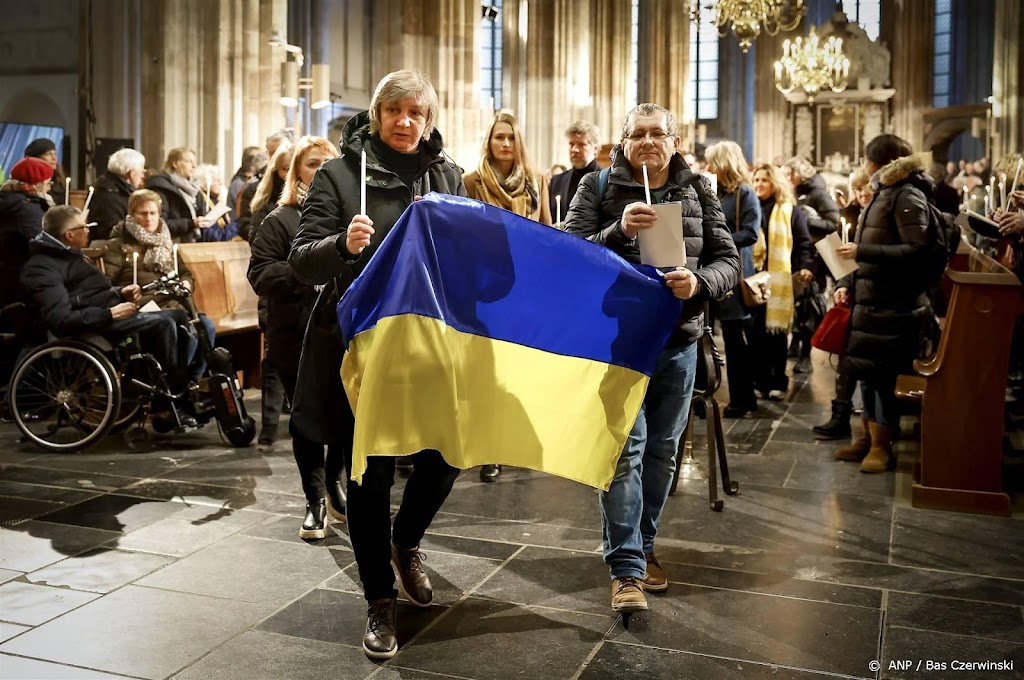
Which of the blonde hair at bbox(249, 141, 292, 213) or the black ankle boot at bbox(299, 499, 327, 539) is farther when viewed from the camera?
the blonde hair at bbox(249, 141, 292, 213)

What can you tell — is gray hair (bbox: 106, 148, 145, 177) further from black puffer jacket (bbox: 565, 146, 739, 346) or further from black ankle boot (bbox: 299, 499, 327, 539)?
black puffer jacket (bbox: 565, 146, 739, 346)

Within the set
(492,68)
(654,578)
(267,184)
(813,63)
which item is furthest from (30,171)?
(492,68)

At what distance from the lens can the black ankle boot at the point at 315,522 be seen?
513 centimetres

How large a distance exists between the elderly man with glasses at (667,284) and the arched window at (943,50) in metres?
40.5

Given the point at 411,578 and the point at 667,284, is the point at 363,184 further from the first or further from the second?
the point at 411,578

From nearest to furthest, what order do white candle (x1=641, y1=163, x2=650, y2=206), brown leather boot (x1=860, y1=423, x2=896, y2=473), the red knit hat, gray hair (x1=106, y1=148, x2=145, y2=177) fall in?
white candle (x1=641, y1=163, x2=650, y2=206) → brown leather boot (x1=860, y1=423, x2=896, y2=473) → the red knit hat → gray hair (x1=106, y1=148, x2=145, y2=177)

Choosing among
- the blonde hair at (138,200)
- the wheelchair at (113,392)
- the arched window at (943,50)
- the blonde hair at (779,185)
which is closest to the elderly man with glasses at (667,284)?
the wheelchair at (113,392)

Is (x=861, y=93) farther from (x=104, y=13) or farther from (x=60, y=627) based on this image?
(x=60, y=627)

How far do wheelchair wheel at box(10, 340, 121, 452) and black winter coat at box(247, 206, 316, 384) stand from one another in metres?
1.76

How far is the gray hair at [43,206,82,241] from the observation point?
24.0 feet

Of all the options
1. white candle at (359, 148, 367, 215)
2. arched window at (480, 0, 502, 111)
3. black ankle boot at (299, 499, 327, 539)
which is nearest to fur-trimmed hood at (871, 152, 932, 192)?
black ankle boot at (299, 499, 327, 539)

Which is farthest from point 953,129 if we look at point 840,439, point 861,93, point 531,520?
point 531,520

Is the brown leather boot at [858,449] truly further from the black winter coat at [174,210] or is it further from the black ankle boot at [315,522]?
the black winter coat at [174,210]

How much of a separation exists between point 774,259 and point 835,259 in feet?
6.95
